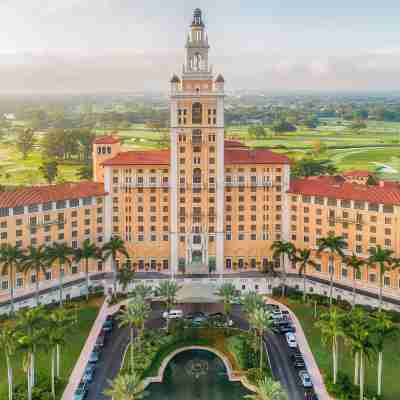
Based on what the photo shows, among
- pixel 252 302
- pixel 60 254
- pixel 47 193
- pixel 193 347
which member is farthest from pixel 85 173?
pixel 252 302

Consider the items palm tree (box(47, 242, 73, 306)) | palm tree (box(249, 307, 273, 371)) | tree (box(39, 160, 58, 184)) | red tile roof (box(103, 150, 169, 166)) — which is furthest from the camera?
tree (box(39, 160, 58, 184))

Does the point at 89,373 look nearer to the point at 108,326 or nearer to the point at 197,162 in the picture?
the point at 108,326

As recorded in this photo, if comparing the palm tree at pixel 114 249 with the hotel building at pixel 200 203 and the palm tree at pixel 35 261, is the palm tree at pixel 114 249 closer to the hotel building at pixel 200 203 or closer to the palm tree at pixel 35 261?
the hotel building at pixel 200 203

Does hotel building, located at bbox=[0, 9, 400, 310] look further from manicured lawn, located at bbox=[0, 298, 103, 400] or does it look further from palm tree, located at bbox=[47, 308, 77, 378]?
palm tree, located at bbox=[47, 308, 77, 378]

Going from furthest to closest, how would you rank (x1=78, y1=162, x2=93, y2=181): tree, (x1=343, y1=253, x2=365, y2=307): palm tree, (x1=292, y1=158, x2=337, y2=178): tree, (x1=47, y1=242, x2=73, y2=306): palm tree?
(x1=78, y1=162, x2=93, y2=181): tree → (x1=292, y1=158, x2=337, y2=178): tree → (x1=47, y1=242, x2=73, y2=306): palm tree → (x1=343, y1=253, x2=365, y2=307): palm tree

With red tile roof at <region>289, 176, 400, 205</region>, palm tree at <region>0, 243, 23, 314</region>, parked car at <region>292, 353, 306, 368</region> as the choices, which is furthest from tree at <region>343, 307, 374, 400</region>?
palm tree at <region>0, 243, 23, 314</region>

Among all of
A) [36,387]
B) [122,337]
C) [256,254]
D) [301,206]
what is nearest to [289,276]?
[256,254]

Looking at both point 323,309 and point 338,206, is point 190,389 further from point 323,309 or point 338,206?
point 338,206
